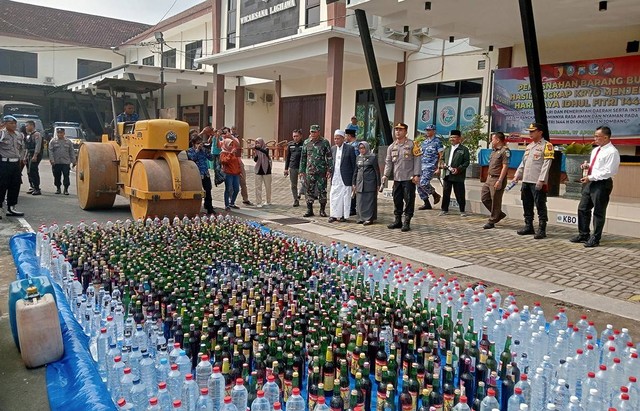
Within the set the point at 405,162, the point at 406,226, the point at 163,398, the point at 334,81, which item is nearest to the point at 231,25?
the point at 334,81

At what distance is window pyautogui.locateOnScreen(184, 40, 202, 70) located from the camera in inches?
1080

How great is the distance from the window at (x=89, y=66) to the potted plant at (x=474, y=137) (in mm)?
29741

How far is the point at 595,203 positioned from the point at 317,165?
16.2ft

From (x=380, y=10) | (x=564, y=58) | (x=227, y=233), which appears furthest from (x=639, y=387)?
(x=564, y=58)

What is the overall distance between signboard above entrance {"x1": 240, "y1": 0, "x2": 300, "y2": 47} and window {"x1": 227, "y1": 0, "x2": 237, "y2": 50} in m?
0.83

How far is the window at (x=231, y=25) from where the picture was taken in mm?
20891

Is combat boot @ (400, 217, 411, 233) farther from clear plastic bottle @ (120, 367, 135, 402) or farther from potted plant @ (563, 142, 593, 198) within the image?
clear plastic bottle @ (120, 367, 135, 402)

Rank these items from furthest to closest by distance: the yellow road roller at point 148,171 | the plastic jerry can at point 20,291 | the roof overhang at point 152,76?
→ 1. the roof overhang at point 152,76
2. the yellow road roller at point 148,171
3. the plastic jerry can at point 20,291

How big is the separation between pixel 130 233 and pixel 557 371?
5.79 m

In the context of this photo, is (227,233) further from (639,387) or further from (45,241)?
(639,387)

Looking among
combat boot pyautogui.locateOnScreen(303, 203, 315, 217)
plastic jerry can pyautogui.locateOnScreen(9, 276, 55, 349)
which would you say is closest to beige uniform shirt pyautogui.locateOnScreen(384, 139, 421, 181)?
combat boot pyautogui.locateOnScreen(303, 203, 315, 217)

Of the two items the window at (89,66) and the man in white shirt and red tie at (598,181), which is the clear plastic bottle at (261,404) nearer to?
the man in white shirt and red tie at (598,181)

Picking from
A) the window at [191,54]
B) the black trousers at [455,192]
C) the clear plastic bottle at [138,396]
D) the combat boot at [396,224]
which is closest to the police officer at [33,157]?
the combat boot at [396,224]

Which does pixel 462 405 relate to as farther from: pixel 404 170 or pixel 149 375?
pixel 404 170
